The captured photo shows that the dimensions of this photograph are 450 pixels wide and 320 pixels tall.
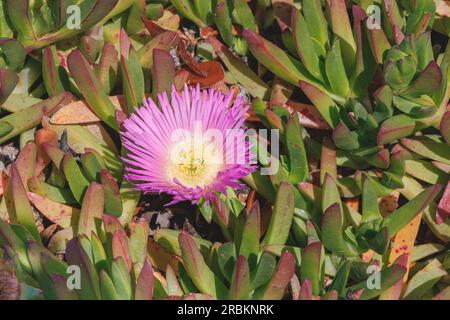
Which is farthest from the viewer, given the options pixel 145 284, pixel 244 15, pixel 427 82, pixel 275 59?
pixel 244 15

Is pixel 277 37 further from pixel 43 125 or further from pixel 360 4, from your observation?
pixel 43 125

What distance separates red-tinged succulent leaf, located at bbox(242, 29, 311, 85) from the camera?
156 cm

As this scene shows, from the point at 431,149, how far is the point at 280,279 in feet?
1.41

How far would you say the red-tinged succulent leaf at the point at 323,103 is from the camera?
152 cm

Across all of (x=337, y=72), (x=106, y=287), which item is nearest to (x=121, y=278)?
(x=106, y=287)

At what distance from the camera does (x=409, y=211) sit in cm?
141

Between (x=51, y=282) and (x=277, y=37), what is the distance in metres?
0.71

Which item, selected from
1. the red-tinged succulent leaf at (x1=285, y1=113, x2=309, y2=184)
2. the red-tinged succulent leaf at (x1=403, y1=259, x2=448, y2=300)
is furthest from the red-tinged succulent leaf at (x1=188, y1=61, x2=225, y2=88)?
the red-tinged succulent leaf at (x1=403, y1=259, x2=448, y2=300)

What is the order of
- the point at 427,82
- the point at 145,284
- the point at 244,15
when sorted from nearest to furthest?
the point at 145,284, the point at 427,82, the point at 244,15

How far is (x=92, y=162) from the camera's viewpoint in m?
1.47

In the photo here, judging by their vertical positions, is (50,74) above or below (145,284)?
above

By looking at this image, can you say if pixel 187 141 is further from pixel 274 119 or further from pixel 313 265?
pixel 313 265

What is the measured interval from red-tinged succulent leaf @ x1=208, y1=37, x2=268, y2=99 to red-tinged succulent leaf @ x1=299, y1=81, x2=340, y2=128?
0.14 meters

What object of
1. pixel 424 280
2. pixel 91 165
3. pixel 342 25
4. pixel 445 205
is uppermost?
pixel 342 25
